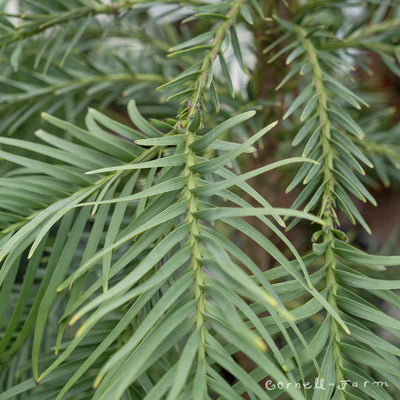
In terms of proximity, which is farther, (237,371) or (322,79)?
(322,79)

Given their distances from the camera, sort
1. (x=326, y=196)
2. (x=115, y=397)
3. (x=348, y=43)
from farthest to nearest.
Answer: (x=348, y=43) < (x=326, y=196) < (x=115, y=397)

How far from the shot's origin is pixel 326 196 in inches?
10.3

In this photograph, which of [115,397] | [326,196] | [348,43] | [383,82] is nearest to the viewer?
[115,397]

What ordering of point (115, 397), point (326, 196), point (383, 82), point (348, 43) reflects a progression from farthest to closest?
point (383, 82), point (348, 43), point (326, 196), point (115, 397)

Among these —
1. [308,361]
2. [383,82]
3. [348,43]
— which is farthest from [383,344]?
[383,82]

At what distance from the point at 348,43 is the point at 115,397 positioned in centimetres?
38

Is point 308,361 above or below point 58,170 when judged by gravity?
below

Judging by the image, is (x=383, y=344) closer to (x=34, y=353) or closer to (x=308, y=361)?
(x=308, y=361)

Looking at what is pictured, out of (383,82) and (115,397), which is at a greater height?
(383,82)

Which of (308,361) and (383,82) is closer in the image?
(308,361)

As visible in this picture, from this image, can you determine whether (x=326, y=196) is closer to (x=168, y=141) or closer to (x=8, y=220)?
(x=168, y=141)

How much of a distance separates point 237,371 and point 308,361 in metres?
0.06

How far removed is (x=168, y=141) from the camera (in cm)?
23

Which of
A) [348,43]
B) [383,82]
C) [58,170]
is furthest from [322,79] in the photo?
[383,82]
